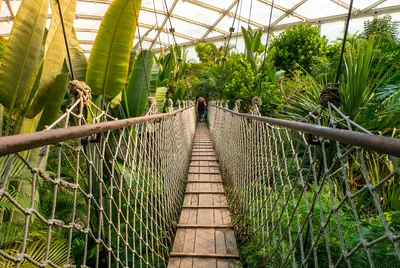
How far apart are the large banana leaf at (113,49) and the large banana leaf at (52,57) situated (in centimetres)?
23

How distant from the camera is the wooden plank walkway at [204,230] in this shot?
54.1 inches

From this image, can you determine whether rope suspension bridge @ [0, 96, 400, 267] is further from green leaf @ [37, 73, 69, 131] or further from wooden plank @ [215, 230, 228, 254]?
green leaf @ [37, 73, 69, 131]

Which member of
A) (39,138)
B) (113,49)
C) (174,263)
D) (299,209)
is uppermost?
(113,49)

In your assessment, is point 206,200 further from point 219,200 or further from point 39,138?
point 39,138

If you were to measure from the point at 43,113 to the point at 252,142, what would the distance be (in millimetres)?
1273

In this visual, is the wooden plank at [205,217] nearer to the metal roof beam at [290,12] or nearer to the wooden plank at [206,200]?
the wooden plank at [206,200]

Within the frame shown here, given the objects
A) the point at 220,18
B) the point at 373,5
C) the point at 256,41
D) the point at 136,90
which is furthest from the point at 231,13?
the point at 136,90

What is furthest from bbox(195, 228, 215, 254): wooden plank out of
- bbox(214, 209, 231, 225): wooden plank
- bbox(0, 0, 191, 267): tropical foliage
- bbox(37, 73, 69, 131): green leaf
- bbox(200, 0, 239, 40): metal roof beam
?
bbox(200, 0, 239, 40): metal roof beam

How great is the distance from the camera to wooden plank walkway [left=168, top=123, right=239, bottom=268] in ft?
4.50

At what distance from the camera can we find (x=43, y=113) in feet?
4.96

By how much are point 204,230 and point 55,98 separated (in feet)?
3.96

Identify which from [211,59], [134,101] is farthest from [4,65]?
[211,59]

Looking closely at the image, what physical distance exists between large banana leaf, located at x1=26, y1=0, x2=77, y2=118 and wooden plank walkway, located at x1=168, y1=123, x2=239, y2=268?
1.13 meters

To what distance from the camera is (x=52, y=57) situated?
1.43 meters
